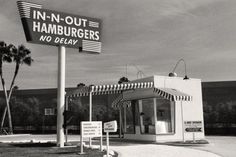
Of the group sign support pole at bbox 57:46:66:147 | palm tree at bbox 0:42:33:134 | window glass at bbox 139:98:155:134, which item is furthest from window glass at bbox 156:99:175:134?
palm tree at bbox 0:42:33:134

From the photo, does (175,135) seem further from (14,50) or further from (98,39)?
(14,50)

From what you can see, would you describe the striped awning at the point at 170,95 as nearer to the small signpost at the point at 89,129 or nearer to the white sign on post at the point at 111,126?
the small signpost at the point at 89,129

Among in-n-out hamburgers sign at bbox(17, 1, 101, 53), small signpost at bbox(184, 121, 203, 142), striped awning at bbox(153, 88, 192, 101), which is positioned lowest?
small signpost at bbox(184, 121, 203, 142)

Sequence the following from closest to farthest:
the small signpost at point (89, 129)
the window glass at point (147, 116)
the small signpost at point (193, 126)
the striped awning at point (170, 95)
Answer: the small signpost at point (89, 129), the striped awning at point (170, 95), the small signpost at point (193, 126), the window glass at point (147, 116)

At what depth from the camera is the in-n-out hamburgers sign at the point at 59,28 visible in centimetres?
1705

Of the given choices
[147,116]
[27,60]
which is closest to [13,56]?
[27,60]

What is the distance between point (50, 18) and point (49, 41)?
118 centimetres

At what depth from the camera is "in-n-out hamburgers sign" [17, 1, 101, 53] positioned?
17.0 m

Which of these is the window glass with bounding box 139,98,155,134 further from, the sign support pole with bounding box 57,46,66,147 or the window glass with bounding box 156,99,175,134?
the sign support pole with bounding box 57,46,66,147

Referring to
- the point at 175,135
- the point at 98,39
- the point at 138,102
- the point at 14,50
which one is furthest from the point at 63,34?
the point at 14,50

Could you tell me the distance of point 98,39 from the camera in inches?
768

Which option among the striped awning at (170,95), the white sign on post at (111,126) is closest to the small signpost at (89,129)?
the white sign on post at (111,126)

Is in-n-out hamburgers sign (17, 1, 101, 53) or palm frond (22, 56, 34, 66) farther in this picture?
palm frond (22, 56, 34, 66)

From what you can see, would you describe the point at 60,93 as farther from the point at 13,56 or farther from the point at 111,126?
the point at 13,56
